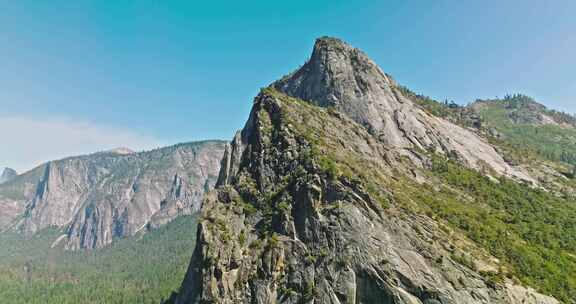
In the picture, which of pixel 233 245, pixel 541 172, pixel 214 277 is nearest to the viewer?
pixel 214 277

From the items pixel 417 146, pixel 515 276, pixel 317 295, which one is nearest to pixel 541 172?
pixel 417 146

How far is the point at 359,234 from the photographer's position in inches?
2650

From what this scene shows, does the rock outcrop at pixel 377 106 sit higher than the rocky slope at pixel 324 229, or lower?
higher

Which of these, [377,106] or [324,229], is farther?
[377,106]

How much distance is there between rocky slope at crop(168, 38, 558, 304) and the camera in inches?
A: 2463

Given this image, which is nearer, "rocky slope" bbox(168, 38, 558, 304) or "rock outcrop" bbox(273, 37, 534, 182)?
"rocky slope" bbox(168, 38, 558, 304)

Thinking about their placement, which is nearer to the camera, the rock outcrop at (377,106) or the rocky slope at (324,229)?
A: the rocky slope at (324,229)

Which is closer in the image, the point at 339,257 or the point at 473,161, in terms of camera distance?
the point at 339,257

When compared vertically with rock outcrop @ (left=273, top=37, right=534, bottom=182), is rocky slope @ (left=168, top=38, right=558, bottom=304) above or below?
below

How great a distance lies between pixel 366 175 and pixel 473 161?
58693 millimetres

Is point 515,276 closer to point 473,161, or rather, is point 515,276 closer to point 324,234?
point 324,234

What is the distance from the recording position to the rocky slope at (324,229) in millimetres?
62562

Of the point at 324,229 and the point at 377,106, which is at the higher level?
the point at 377,106

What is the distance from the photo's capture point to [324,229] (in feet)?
230
